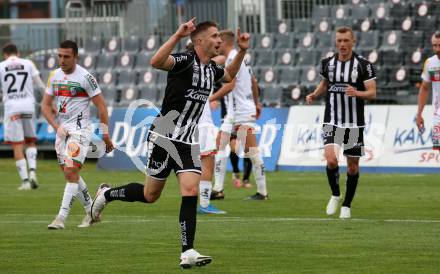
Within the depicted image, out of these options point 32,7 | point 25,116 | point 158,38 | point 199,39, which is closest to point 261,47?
point 158,38

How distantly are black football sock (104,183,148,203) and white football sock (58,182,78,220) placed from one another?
1.31 metres

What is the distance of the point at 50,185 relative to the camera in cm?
2159

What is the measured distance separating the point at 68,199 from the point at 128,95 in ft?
52.2

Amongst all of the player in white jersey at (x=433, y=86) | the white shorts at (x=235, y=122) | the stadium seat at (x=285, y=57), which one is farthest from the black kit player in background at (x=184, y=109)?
the stadium seat at (x=285, y=57)

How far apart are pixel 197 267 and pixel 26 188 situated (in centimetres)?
1082

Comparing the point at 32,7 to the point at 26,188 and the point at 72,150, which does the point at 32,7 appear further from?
the point at 72,150

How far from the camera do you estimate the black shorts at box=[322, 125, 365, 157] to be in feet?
48.6

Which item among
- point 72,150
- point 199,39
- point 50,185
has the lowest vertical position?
point 50,185

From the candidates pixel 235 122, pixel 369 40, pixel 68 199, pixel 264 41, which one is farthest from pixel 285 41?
pixel 68 199

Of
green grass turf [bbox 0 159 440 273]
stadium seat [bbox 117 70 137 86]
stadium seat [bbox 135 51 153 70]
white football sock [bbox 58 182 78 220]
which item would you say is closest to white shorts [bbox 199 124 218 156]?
green grass turf [bbox 0 159 440 273]

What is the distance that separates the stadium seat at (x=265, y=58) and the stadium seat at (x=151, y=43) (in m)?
3.40

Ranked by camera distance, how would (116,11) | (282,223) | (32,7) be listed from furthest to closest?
(32,7) < (116,11) < (282,223)

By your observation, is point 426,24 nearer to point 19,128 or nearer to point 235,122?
point 235,122

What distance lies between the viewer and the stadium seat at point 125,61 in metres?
31.0
